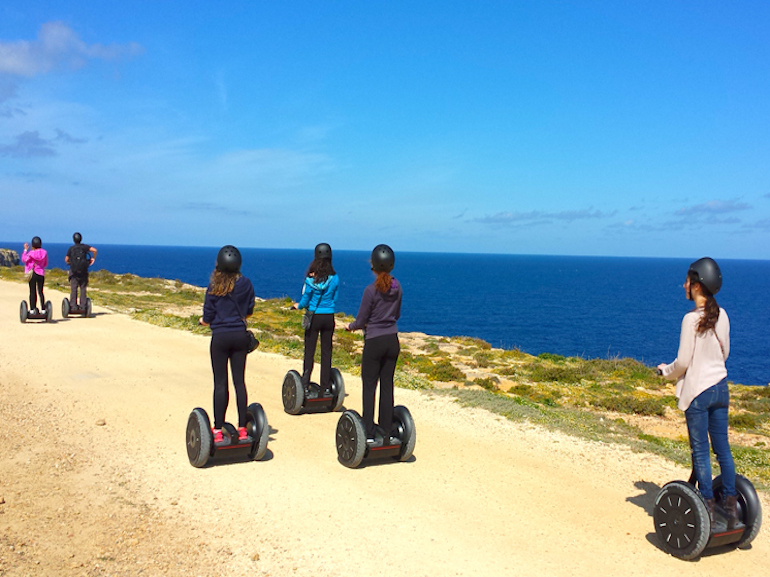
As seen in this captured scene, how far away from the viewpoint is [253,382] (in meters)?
12.7

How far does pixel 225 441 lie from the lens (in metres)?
7.47

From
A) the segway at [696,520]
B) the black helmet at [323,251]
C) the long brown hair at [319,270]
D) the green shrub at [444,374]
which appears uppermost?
the black helmet at [323,251]

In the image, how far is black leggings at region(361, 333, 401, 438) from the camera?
7.39m

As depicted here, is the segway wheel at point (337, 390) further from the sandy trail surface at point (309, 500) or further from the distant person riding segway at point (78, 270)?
the distant person riding segway at point (78, 270)

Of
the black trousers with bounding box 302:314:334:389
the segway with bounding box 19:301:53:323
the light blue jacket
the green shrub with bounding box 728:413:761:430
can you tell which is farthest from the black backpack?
the green shrub with bounding box 728:413:761:430

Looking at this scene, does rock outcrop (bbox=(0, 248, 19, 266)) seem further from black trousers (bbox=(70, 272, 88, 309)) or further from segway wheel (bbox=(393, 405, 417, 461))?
segway wheel (bbox=(393, 405, 417, 461))

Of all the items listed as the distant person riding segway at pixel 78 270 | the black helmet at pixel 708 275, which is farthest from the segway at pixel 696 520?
the distant person riding segway at pixel 78 270

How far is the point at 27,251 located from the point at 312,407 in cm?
1282

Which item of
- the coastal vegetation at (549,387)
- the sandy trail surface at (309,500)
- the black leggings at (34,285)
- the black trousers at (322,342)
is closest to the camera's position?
the sandy trail surface at (309,500)

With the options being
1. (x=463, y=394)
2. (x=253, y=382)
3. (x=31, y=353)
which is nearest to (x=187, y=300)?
(x=31, y=353)

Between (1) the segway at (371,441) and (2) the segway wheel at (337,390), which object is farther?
(2) the segway wheel at (337,390)

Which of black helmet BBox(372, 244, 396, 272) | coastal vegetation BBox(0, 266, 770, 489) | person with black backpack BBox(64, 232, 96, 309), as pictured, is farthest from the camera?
person with black backpack BBox(64, 232, 96, 309)

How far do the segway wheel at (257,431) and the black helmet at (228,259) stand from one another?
1886 mm

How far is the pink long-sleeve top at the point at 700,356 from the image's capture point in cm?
554
